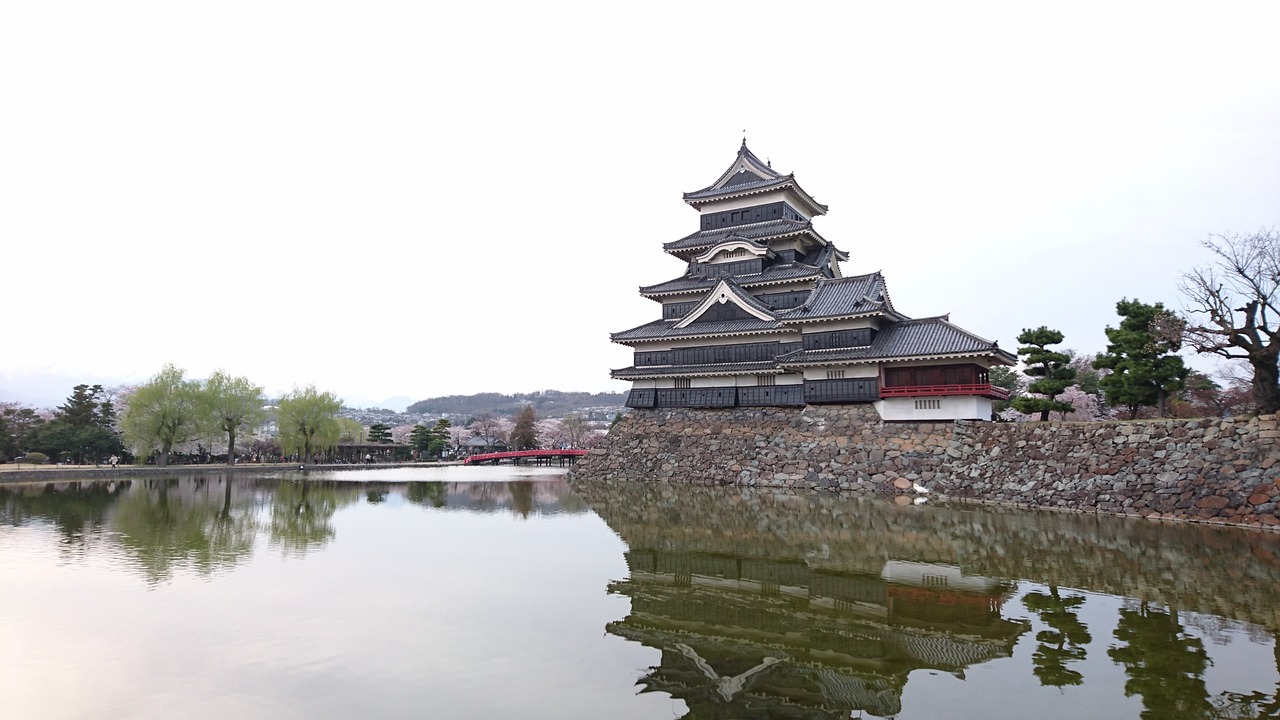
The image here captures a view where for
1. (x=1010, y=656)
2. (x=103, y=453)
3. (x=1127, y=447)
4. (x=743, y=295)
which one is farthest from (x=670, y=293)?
(x=103, y=453)

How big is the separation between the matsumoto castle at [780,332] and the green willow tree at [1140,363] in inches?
152

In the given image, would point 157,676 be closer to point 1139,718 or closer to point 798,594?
point 798,594

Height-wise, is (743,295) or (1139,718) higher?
(743,295)

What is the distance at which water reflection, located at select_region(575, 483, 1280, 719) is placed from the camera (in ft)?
21.3

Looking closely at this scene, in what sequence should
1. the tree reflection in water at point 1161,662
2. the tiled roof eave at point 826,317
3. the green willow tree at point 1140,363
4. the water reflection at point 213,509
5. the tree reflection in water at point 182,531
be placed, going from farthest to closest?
1. the tiled roof eave at point 826,317
2. the green willow tree at point 1140,363
3. the water reflection at point 213,509
4. the tree reflection in water at point 182,531
5. the tree reflection in water at point 1161,662

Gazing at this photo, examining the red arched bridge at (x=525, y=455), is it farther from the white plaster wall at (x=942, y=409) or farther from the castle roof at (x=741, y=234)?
the white plaster wall at (x=942, y=409)

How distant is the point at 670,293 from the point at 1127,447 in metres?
21.7

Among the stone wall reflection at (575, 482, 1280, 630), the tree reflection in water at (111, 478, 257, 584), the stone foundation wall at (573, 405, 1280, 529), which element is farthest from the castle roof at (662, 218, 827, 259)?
the tree reflection in water at (111, 478, 257, 584)

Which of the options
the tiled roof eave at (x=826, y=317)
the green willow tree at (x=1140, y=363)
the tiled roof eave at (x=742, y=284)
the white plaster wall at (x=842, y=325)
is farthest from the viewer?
the tiled roof eave at (x=742, y=284)

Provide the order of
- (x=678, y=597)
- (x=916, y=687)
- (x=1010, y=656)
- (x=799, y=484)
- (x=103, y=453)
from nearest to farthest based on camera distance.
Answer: (x=916, y=687) → (x=1010, y=656) → (x=678, y=597) → (x=799, y=484) → (x=103, y=453)

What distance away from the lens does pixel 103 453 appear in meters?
48.3

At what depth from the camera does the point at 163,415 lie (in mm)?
43625

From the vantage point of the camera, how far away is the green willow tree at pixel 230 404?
46344 mm

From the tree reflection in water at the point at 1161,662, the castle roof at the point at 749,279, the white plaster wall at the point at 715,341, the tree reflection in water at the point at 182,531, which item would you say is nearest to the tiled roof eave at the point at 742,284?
the castle roof at the point at 749,279
